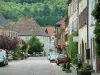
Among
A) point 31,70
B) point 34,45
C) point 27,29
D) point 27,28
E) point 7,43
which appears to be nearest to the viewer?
point 31,70

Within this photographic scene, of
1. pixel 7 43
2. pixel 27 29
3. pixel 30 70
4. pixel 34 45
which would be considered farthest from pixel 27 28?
pixel 30 70

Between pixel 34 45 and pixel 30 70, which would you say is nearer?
pixel 30 70

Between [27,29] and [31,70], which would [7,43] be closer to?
[31,70]

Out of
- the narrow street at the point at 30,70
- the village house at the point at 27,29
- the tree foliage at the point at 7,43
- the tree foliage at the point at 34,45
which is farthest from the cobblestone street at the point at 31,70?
the village house at the point at 27,29

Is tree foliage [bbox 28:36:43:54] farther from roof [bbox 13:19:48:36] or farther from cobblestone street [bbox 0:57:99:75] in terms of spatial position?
cobblestone street [bbox 0:57:99:75]

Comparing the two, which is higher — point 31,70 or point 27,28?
point 27,28

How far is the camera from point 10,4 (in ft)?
648

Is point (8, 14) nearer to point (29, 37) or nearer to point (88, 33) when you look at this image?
point (29, 37)

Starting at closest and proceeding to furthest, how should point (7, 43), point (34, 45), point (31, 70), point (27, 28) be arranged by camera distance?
point (31, 70)
point (7, 43)
point (34, 45)
point (27, 28)

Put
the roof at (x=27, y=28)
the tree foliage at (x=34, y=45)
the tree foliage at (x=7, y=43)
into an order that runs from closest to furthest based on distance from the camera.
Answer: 1. the tree foliage at (x=7, y=43)
2. the tree foliage at (x=34, y=45)
3. the roof at (x=27, y=28)

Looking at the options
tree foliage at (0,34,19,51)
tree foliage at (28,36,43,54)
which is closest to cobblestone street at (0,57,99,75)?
tree foliage at (0,34,19,51)

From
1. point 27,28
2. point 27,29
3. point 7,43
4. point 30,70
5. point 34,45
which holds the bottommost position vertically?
point 30,70

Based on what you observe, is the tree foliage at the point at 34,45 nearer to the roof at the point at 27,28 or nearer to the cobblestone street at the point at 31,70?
the roof at the point at 27,28

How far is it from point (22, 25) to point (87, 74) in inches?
5087
